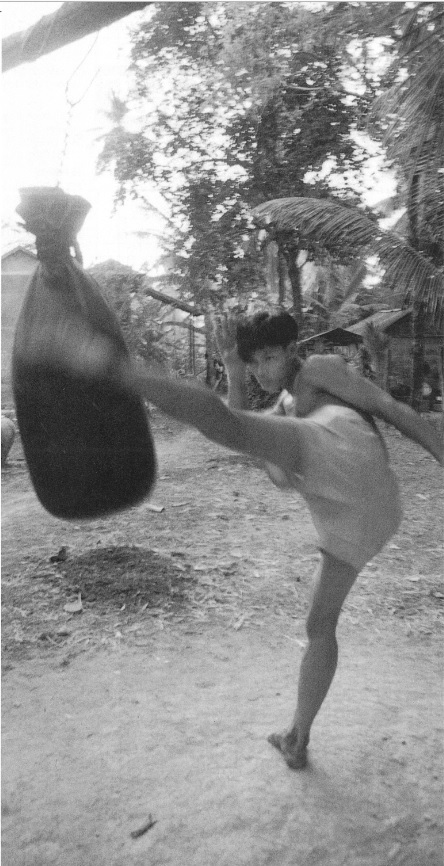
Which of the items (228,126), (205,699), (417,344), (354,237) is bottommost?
(205,699)

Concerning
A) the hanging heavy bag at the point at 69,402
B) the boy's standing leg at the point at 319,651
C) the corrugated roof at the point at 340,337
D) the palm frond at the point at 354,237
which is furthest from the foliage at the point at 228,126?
the boy's standing leg at the point at 319,651

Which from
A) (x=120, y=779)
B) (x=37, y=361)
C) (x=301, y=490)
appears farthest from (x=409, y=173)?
(x=120, y=779)

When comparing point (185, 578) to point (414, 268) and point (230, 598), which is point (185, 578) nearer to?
point (230, 598)

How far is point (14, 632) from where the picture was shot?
201cm

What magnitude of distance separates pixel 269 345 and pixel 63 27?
0.57m

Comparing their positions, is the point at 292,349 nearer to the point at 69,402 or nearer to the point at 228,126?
the point at 69,402

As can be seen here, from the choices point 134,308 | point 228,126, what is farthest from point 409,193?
point 134,308

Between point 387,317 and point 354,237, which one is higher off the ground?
point 354,237

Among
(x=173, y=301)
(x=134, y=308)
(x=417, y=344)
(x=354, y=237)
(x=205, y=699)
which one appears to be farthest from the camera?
(x=417, y=344)

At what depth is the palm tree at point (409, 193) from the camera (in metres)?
1.66

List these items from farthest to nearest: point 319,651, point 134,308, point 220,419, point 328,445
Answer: point 134,308 → point 319,651 → point 328,445 → point 220,419

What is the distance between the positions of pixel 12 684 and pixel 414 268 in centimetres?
172

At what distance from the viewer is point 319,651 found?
3.68ft

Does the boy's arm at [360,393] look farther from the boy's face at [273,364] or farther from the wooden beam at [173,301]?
the wooden beam at [173,301]
